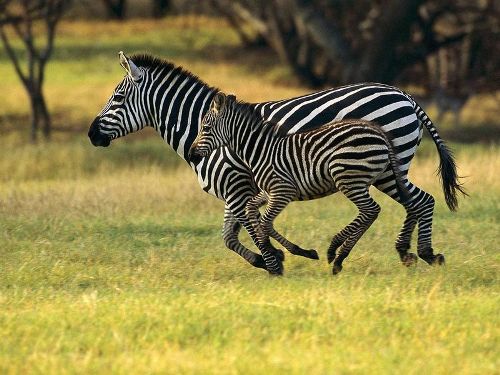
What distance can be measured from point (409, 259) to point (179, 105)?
7.93ft

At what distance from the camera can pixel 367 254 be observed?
397 inches

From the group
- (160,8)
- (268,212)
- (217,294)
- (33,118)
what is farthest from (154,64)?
(160,8)

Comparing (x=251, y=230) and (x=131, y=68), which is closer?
(x=251, y=230)

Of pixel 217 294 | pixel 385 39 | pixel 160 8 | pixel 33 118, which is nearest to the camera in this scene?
pixel 217 294

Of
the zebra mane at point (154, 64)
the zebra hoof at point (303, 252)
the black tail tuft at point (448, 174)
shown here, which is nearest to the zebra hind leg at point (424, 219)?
the black tail tuft at point (448, 174)

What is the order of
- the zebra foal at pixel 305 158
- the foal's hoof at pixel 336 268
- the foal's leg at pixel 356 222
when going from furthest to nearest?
the foal's hoof at pixel 336 268 < the foal's leg at pixel 356 222 < the zebra foal at pixel 305 158

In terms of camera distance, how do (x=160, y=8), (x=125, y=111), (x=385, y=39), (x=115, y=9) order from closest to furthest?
(x=125, y=111), (x=385, y=39), (x=115, y=9), (x=160, y=8)

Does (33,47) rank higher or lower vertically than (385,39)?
lower

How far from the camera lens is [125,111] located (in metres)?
10.2

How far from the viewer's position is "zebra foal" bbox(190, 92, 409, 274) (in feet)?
28.9

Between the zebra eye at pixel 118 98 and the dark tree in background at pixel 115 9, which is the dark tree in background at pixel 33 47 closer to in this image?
the zebra eye at pixel 118 98

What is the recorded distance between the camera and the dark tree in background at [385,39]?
22.1 m

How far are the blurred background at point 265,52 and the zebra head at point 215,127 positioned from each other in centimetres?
1240

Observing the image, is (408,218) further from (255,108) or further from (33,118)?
(33,118)
